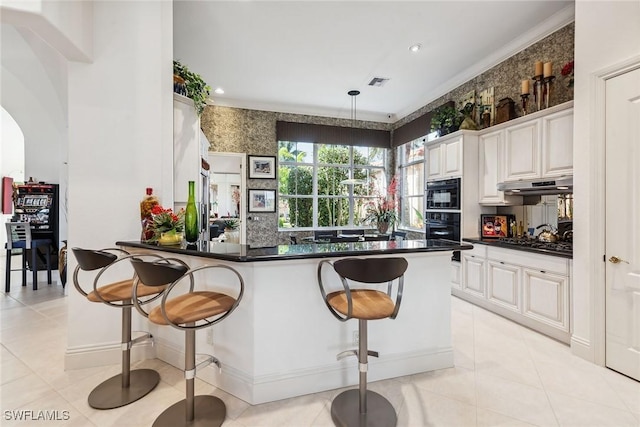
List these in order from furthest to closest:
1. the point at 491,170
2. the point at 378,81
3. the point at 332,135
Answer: the point at 332,135, the point at 378,81, the point at 491,170

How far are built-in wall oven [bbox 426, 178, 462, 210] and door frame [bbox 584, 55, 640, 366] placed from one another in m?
1.65

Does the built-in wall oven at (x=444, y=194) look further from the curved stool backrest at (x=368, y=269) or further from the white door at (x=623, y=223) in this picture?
the curved stool backrest at (x=368, y=269)

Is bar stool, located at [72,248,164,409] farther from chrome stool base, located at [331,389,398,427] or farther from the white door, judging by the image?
the white door

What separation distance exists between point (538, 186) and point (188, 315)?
11.3 ft

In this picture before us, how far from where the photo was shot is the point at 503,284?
132 inches

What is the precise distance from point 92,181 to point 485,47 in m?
4.54

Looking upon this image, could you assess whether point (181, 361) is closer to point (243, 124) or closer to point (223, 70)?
point (223, 70)

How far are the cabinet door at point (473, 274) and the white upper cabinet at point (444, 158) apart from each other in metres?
1.14

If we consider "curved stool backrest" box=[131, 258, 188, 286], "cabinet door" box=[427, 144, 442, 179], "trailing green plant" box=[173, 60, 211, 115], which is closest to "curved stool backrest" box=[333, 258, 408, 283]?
Answer: "curved stool backrest" box=[131, 258, 188, 286]

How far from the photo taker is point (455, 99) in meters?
4.73

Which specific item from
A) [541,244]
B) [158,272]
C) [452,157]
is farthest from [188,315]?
[452,157]

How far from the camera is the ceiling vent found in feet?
15.0

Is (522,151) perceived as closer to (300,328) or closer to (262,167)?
(300,328)

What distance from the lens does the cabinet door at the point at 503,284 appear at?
319 centimetres
